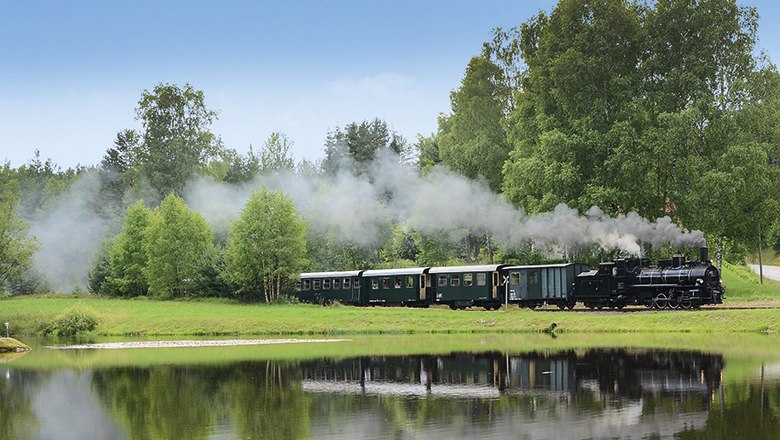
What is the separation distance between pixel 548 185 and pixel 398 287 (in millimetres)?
12831

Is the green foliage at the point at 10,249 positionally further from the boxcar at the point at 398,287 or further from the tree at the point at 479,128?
the tree at the point at 479,128

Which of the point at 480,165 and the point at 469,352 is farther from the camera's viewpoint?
the point at 480,165

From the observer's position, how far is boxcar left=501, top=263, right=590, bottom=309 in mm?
56500

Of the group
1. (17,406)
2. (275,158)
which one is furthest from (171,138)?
(17,406)

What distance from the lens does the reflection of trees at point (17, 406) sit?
23467 mm

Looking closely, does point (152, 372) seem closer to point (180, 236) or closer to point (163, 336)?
point (163, 336)

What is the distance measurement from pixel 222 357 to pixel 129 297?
46108 millimetres

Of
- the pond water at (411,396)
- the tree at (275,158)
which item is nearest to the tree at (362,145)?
the tree at (275,158)

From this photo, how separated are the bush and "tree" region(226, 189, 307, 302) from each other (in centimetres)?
1297

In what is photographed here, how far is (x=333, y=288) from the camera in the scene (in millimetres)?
70750

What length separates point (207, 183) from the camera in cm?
10431

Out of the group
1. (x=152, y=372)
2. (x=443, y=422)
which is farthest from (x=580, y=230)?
(x=443, y=422)

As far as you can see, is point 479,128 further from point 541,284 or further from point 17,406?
point 17,406

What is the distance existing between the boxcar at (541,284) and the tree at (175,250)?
101 feet
